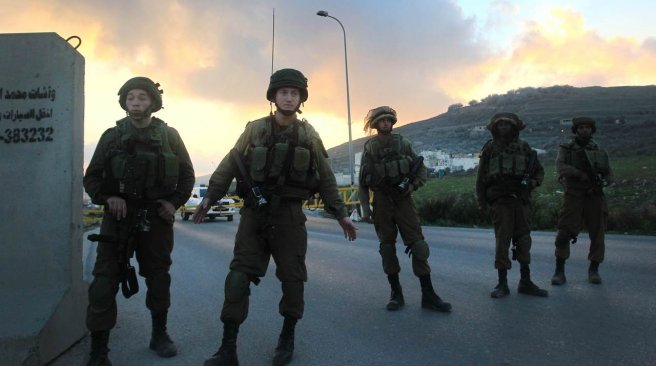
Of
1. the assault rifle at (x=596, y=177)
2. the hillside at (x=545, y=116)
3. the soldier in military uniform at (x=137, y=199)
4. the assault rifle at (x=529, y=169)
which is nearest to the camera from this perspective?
the soldier in military uniform at (x=137, y=199)

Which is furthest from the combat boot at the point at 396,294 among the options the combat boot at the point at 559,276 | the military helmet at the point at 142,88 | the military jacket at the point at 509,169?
the military helmet at the point at 142,88

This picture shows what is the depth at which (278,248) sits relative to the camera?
3.48m

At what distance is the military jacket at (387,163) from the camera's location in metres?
4.86

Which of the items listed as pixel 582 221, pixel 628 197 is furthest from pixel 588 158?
pixel 628 197

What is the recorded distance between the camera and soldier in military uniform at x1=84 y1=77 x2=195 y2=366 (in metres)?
3.34

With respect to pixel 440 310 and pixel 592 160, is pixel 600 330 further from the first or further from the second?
pixel 592 160

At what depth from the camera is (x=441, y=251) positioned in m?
9.05

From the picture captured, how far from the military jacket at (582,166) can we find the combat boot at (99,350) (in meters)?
5.26

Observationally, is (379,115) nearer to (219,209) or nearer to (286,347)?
(286,347)

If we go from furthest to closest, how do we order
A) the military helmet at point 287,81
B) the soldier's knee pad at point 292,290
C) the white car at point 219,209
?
the white car at point 219,209
the military helmet at point 287,81
the soldier's knee pad at point 292,290

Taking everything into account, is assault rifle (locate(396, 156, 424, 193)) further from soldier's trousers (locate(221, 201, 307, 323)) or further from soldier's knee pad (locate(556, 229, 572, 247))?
soldier's knee pad (locate(556, 229, 572, 247))

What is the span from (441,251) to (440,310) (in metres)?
4.50

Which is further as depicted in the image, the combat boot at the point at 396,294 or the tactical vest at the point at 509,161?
the tactical vest at the point at 509,161

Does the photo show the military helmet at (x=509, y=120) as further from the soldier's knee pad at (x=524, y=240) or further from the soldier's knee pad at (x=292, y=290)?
the soldier's knee pad at (x=292, y=290)
